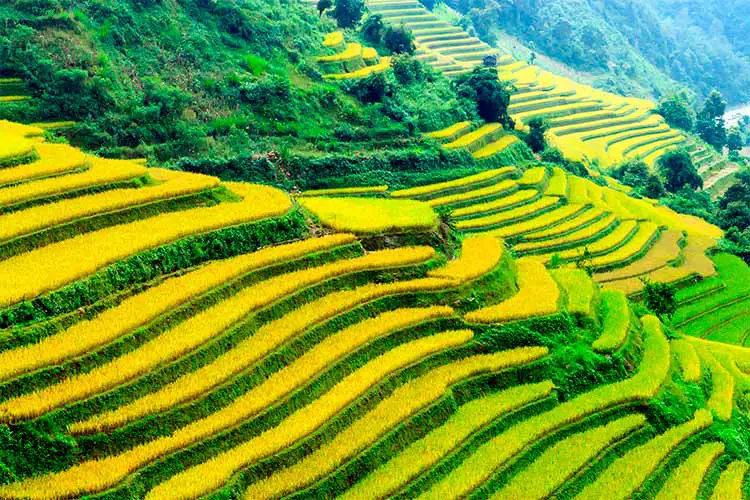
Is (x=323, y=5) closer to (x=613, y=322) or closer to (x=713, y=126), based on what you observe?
(x=613, y=322)

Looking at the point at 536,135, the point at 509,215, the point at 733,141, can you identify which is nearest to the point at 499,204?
the point at 509,215

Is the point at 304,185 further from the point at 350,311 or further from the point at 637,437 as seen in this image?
the point at 637,437

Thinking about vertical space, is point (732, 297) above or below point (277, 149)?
below

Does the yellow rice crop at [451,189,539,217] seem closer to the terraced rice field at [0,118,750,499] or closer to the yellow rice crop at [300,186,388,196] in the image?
the yellow rice crop at [300,186,388,196]

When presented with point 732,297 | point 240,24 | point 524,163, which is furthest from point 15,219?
point 524,163

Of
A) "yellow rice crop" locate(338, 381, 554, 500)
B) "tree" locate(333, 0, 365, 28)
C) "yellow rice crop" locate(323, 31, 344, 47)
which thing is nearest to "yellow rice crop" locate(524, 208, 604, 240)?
"yellow rice crop" locate(338, 381, 554, 500)

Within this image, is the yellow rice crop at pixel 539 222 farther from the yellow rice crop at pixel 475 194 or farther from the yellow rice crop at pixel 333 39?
the yellow rice crop at pixel 333 39

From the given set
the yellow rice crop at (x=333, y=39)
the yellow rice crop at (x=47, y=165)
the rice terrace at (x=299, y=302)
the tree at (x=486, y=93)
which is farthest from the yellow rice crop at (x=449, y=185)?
the yellow rice crop at (x=47, y=165)

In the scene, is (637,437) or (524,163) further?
(524,163)
